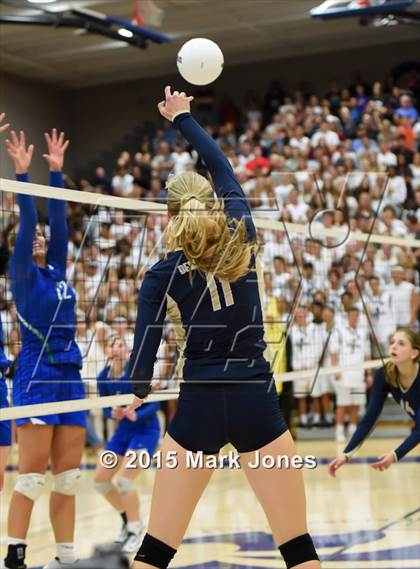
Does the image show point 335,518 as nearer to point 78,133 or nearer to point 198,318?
point 198,318

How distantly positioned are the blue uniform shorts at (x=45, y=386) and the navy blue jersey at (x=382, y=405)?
1.62 metres

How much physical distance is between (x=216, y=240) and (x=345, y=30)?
19.4 metres

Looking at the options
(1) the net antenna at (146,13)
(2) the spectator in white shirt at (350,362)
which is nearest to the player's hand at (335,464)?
(2) the spectator in white shirt at (350,362)

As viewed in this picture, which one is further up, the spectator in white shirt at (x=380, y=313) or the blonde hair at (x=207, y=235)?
the blonde hair at (x=207, y=235)

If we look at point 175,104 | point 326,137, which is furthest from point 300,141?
point 175,104

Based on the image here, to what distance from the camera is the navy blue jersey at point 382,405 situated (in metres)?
5.77

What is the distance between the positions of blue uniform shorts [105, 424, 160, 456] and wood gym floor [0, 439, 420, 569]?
672mm

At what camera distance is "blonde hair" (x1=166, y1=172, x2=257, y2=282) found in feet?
11.8

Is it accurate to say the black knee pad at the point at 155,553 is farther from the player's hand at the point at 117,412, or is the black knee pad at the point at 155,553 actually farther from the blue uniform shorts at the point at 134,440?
the blue uniform shorts at the point at 134,440

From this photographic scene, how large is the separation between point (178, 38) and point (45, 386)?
17.1 metres

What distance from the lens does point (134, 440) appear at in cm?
752

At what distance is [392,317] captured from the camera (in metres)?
13.2

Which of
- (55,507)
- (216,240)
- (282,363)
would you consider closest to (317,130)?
(282,363)

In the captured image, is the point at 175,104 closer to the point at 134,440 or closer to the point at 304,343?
the point at 134,440
